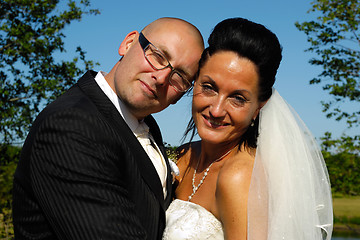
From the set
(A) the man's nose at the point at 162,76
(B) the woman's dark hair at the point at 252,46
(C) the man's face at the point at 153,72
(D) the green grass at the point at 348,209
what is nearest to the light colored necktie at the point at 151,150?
(C) the man's face at the point at 153,72

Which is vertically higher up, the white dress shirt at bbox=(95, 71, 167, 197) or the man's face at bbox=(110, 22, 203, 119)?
the man's face at bbox=(110, 22, 203, 119)

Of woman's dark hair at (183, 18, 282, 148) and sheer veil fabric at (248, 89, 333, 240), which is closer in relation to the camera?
sheer veil fabric at (248, 89, 333, 240)

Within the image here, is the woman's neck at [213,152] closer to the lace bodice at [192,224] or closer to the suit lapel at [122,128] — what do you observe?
the lace bodice at [192,224]

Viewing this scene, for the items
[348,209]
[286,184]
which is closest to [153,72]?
[286,184]

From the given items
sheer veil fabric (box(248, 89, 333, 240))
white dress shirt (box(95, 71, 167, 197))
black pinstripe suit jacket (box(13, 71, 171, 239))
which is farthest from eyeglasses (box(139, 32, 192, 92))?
sheer veil fabric (box(248, 89, 333, 240))

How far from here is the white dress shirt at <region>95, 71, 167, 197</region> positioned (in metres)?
3.21

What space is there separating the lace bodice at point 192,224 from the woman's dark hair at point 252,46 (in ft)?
3.82

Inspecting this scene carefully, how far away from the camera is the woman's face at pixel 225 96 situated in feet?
11.4

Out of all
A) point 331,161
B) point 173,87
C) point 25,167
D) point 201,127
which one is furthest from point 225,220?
point 331,161

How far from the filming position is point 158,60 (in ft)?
10.8

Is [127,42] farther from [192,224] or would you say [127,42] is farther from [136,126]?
[192,224]

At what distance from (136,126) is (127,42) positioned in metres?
0.77

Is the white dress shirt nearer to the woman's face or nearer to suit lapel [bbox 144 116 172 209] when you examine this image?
suit lapel [bbox 144 116 172 209]

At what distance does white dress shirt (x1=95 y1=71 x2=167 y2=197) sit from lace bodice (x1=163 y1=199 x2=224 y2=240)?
376mm
